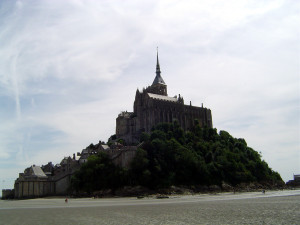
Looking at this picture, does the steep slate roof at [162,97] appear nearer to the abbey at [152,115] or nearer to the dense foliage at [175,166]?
the abbey at [152,115]

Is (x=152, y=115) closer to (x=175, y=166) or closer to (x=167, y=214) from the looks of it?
(x=175, y=166)

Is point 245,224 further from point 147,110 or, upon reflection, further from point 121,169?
point 147,110

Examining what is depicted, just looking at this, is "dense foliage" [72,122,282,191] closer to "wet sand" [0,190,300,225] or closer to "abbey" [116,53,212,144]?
"abbey" [116,53,212,144]

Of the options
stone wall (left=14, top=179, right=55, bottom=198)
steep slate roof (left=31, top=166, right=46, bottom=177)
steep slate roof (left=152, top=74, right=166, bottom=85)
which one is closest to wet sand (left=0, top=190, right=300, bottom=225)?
stone wall (left=14, top=179, right=55, bottom=198)

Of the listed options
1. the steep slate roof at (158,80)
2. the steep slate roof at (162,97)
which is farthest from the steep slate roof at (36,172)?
the steep slate roof at (158,80)

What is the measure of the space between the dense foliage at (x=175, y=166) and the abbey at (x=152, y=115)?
1237cm

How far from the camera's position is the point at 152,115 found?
10856cm

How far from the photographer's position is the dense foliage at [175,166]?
247 ft

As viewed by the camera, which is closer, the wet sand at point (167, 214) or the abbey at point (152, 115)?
the wet sand at point (167, 214)

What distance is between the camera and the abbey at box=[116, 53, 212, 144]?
109250mm

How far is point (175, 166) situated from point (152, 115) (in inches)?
1213

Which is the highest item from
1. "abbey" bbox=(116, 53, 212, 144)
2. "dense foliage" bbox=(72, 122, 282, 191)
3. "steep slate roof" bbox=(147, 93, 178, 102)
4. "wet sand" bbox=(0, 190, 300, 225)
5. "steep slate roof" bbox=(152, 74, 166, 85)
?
"steep slate roof" bbox=(152, 74, 166, 85)

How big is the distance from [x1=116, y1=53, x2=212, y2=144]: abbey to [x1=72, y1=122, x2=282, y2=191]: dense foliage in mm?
12369

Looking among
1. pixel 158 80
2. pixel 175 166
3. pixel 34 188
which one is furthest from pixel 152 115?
pixel 34 188
